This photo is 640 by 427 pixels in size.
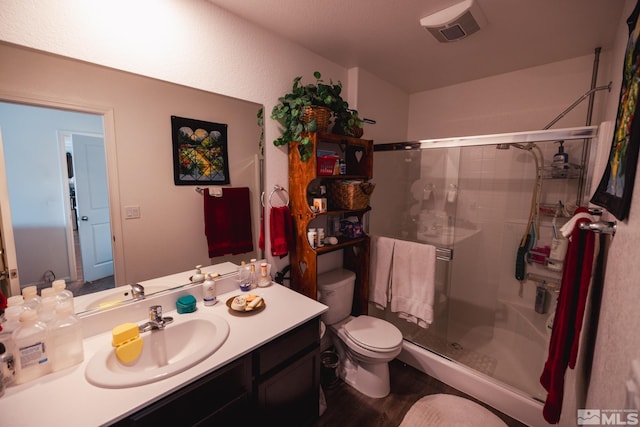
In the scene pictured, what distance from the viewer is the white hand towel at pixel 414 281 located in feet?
6.05

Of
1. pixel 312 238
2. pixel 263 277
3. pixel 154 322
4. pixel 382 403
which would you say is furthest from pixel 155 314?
pixel 382 403

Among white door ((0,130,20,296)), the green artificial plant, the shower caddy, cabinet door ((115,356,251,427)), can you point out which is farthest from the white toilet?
white door ((0,130,20,296))

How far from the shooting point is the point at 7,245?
0.99 metres

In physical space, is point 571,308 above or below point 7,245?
below

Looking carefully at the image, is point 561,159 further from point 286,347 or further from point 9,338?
point 9,338

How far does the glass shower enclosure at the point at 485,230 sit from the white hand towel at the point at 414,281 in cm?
8

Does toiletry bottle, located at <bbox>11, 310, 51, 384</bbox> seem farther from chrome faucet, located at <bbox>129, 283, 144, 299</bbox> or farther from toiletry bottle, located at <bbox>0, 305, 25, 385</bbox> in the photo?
chrome faucet, located at <bbox>129, 283, 144, 299</bbox>

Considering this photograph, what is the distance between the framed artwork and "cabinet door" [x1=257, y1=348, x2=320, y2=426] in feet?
3.44

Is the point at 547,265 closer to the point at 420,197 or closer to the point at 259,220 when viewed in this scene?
the point at 420,197

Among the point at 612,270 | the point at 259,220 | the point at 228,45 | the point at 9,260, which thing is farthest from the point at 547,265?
the point at 9,260

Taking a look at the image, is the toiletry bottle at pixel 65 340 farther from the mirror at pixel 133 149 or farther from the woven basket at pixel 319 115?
the woven basket at pixel 319 115

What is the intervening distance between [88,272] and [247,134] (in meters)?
1.03

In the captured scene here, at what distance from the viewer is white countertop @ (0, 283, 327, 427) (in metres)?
0.74

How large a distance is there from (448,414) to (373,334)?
1.94 feet
